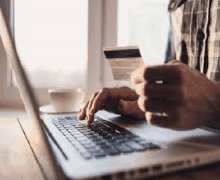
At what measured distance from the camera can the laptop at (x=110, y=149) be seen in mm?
263

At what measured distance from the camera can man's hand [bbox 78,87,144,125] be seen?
1.99ft

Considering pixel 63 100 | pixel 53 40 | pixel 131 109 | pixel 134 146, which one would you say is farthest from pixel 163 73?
pixel 53 40

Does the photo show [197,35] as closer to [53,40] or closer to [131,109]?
[131,109]

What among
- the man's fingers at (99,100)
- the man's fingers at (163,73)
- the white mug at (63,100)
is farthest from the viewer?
the white mug at (63,100)

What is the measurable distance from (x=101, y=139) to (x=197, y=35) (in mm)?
668

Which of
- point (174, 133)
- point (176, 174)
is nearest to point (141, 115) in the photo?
point (174, 133)

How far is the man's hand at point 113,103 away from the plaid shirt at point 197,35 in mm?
328

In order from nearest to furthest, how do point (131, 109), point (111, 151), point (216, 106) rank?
point (111, 151) → point (216, 106) → point (131, 109)

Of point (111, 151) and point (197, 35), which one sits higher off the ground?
point (197, 35)

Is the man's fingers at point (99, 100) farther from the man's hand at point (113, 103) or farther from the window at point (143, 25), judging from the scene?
the window at point (143, 25)

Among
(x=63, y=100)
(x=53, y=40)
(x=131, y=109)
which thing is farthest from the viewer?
(x=53, y=40)

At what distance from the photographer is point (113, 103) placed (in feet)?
2.33

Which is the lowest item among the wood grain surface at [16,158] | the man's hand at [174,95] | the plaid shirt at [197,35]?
the wood grain surface at [16,158]

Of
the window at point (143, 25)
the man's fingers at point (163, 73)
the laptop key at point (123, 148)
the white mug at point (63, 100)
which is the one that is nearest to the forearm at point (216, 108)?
the man's fingers at point (163, 73)
